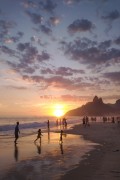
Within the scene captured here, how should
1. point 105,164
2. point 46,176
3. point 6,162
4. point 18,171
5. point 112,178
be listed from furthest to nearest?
point 6,162 < point 105,164 < point 18,171 < point 46,176 < point 112,178

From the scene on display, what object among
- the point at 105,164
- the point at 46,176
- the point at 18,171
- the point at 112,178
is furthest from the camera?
the point at 105,164

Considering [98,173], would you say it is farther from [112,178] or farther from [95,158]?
[95,158]

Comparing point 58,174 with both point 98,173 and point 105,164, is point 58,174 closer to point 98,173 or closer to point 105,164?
point 98,173

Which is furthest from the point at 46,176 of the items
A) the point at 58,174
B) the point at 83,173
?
the point at 83,173

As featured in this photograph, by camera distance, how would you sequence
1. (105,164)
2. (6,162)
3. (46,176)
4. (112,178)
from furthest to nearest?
(6,162)
(105,164)
(46,176)
(112,178)

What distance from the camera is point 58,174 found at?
15.1 meters

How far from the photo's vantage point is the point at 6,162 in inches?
750

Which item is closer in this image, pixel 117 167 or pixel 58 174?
pixel 58 174

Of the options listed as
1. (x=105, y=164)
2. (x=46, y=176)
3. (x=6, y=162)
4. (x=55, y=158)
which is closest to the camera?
(x=46, y=176)

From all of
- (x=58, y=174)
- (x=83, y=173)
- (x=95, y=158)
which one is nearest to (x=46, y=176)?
(x=58, y=174)

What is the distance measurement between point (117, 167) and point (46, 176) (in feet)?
15.5

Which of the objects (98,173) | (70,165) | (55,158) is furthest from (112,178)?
(55,158)

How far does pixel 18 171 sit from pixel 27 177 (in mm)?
1713

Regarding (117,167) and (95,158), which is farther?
(95,158)
